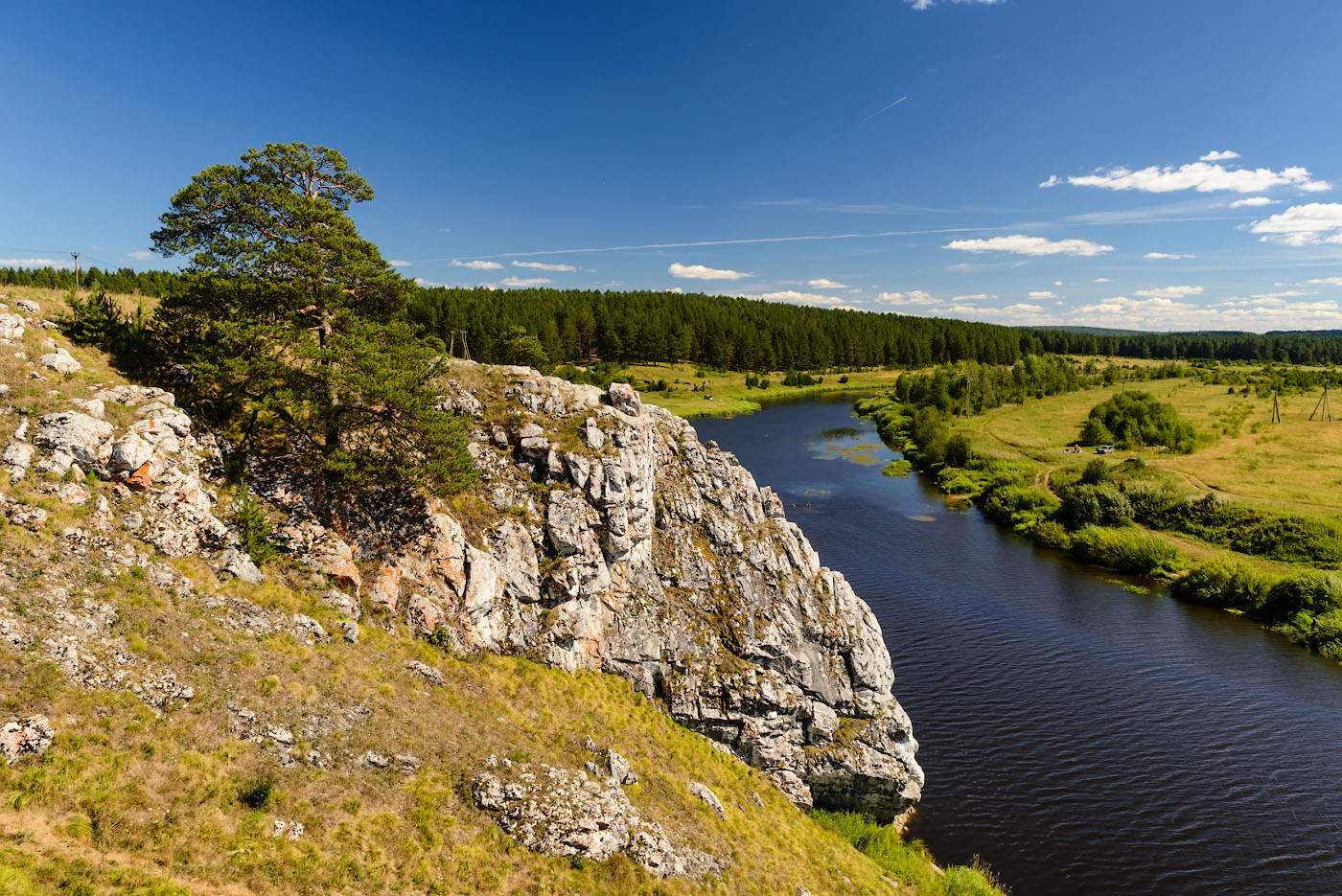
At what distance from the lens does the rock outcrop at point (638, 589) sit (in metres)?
29.9

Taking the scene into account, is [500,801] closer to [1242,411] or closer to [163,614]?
[163,614]

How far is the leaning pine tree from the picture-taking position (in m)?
27.6

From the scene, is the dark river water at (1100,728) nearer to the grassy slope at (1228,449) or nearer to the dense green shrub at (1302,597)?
the dense green shrub at (1302,597)

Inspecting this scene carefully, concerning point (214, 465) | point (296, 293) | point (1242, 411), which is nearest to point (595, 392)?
point (296, 293)

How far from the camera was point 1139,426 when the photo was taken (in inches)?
4633

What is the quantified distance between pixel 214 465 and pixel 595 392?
65.2 ft

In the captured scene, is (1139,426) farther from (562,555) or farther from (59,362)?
(59,362)

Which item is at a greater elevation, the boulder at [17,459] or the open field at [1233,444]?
the boulder at [17,459]

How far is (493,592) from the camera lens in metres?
30.7

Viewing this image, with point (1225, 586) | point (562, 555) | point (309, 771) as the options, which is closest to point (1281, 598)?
point (1225, 586)

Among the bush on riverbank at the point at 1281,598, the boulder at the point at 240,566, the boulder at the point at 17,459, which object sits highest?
the boulder at the point at 17,459

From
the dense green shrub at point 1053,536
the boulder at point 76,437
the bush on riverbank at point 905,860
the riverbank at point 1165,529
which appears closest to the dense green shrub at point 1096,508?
the riverbank at point 1165,529

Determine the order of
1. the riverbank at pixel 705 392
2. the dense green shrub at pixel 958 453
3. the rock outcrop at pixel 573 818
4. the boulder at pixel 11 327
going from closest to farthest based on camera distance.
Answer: the rock outcrop at pixel 573 818 < the boulder at pixel 11 327 < the dense green shrub at pixel 958 453 < the riverbank at pixel 705 392

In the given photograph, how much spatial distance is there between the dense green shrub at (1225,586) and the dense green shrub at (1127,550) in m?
4.14
